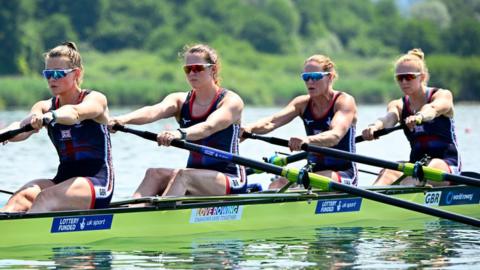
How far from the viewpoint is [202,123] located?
1080 centimetres

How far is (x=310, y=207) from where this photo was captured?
11539 mm

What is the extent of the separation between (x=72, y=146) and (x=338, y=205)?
10.1ft

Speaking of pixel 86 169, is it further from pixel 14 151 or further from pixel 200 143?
pixel 14 151

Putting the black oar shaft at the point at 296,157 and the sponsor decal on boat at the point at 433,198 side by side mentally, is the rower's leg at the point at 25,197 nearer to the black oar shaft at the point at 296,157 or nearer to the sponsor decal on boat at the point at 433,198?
the black oar shaft at the point at 296,157

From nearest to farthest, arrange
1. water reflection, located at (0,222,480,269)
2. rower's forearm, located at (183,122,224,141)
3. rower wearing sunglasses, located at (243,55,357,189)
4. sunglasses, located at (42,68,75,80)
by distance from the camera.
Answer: water reflection, located at (0,222,480,269) → sunglasses, located at (42,68,75,80) → rower's forearm, located at (183,122,224,141) → rower wearing sunglasses, located at (243,55,357,189)

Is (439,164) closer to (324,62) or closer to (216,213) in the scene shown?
(324,62)

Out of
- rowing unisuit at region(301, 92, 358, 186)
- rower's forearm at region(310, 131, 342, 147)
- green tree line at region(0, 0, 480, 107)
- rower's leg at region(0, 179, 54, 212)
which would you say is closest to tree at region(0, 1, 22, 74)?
green tree line at region(0, 0, 480, 107)

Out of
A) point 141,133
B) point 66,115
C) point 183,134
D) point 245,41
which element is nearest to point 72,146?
point 66,115

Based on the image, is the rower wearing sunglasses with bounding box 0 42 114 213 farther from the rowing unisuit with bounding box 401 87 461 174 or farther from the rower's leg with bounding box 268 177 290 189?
the rowing unisuit with bounding box 401 87 461 174

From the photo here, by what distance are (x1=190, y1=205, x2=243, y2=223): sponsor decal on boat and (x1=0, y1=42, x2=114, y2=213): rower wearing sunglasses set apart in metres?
0.91


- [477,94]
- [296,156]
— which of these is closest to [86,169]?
[296,156]

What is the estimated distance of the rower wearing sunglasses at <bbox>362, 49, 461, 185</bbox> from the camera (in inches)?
504

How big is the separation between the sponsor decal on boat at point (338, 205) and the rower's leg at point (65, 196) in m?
2.67

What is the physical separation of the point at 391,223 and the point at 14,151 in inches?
504
